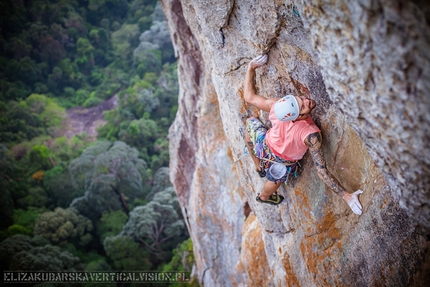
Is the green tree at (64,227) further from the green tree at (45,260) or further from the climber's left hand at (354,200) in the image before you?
the climber's left hand at (354,200)

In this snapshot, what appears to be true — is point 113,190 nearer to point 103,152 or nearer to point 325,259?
point 103,152

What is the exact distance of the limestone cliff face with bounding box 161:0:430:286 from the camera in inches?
97.6

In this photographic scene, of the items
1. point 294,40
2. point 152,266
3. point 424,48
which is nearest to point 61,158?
point 152,266

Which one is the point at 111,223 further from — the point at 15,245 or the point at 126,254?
the point at 15,245

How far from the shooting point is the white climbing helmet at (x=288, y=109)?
4051 millimetres

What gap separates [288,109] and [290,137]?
0.54m

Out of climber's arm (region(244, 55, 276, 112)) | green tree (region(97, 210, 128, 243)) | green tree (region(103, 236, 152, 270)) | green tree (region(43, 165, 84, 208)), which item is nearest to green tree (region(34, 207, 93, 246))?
green tree (region(97, 210, 128, 243))

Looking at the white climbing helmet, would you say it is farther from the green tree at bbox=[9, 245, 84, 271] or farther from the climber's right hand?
the green tree at bbox=[9, 245, 84, 271]

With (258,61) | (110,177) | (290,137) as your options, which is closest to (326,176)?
(290,137)

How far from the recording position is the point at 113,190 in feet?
82.1

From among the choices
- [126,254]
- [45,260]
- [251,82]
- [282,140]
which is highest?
[251,82]

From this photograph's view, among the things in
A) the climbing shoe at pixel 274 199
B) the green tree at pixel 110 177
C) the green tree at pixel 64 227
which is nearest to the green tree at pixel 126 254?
the green tree at pixel 64 227

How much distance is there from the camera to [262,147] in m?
5.04

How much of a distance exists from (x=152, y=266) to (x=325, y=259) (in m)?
19.4
